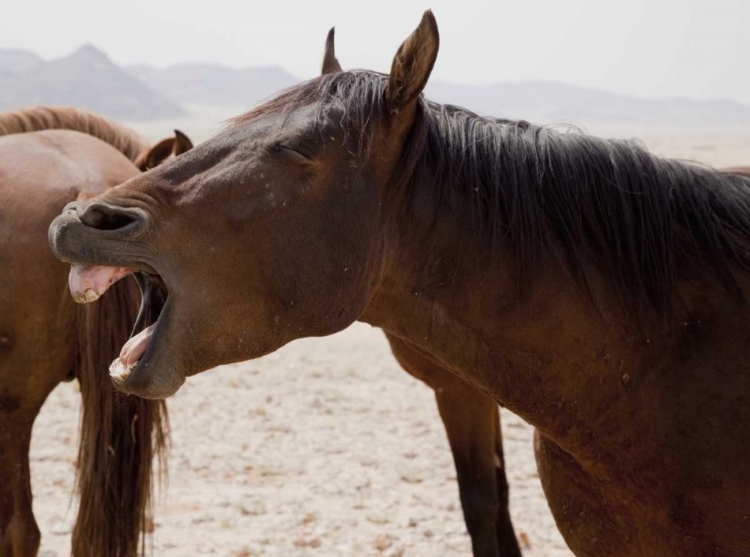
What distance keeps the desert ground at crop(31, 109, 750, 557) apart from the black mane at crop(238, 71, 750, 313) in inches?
107

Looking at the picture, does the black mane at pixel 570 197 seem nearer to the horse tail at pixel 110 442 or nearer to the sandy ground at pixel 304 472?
the horse tail at pixel 110 442

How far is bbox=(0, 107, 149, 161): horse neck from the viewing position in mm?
4105

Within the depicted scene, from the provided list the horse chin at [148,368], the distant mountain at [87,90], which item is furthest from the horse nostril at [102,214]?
the distant mountain at [87,90]

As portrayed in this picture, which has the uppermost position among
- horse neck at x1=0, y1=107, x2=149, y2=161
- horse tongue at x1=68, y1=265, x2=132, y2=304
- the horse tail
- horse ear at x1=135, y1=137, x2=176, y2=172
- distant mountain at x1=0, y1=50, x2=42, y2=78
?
distant mountain at x1=0, y1=50, x2=42, y2=78

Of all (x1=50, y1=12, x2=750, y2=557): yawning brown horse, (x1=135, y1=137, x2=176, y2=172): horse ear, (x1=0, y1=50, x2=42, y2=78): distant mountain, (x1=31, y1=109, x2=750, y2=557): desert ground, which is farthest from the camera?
(x1=0, y1=50, x2=42, y2=78): distant mountain

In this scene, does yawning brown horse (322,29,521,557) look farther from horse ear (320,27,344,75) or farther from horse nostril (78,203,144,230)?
horse nostril (78,203,144,230)

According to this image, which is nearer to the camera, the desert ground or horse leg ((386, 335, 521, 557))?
horse leg ((386, 335, 521, 557))

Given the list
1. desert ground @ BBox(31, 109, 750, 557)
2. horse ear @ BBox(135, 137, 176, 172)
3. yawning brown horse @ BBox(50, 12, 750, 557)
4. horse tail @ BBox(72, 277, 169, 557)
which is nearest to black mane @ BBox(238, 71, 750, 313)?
yawning brown horse @ BBox(50, 12, 750, 557)

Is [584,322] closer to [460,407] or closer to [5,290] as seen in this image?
[460,407]

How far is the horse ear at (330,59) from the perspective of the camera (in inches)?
92.3

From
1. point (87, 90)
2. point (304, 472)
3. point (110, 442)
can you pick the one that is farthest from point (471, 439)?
point (87, 90)

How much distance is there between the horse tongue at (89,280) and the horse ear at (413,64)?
72 cm

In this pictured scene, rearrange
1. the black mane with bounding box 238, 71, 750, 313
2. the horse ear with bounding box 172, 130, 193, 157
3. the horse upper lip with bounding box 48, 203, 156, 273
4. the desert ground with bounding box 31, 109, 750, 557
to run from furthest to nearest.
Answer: the desert ground with bounding box 31, 109, 750, 557 → the horse ear with bounding box 172, 130, 193, 157 → the black mane with bounding box 238, 71, 750, 313 → the horse upper lip with bounding box 48, 203, 156, 273

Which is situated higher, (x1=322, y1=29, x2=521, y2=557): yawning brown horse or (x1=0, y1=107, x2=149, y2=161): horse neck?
(x1=0, y1=107, x2=149, y2=161): horse neck
